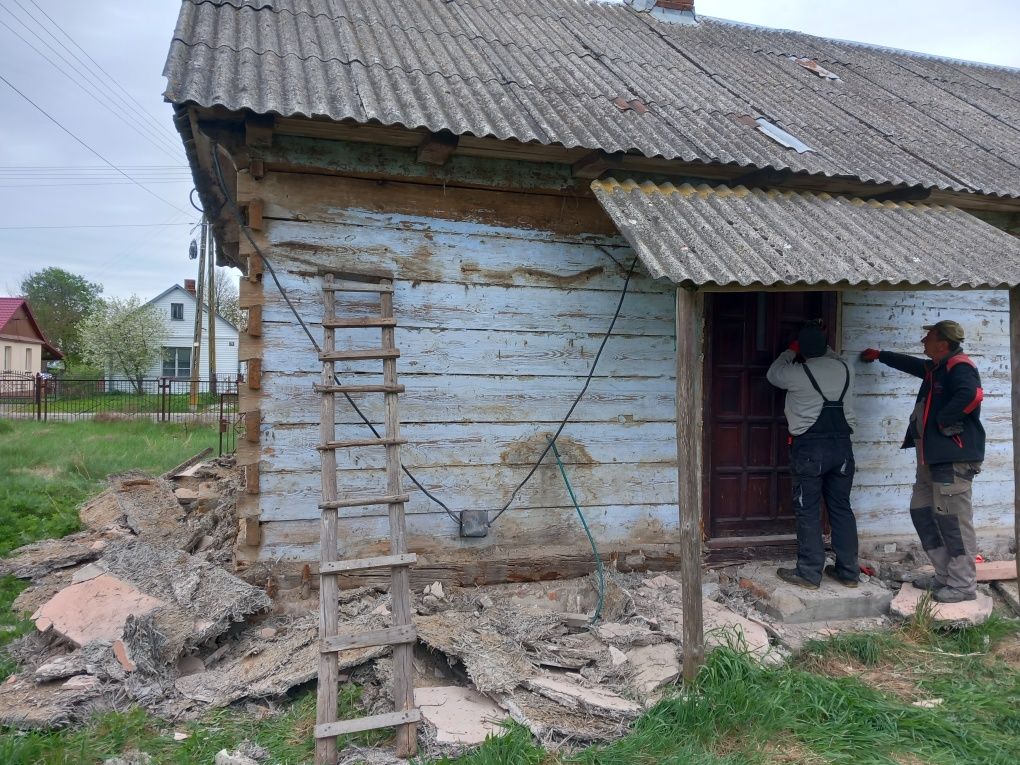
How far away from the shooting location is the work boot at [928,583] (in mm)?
5125

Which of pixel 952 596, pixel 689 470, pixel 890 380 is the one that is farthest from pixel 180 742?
pixel 890 380

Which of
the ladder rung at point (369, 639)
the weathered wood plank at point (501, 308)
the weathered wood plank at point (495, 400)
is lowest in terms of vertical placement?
the ladder rung at point (369, 639)

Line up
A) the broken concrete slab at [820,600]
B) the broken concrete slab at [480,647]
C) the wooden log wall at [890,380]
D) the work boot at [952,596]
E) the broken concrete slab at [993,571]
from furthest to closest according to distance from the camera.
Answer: the wooden log wall at [890,380] < the broken concrete slab at [993,571] < the work boot at [952,596] < the broken concrete slab at [820,600] < the broken concrete slab at [480,647]

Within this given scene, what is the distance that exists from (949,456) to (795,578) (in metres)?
1.39

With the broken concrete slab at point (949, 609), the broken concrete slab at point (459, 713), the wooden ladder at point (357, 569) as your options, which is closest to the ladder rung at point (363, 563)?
the wooden ladder at point (357, 569)

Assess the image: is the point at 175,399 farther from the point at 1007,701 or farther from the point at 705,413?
the point at 1007,701

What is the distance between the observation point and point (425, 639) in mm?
3961

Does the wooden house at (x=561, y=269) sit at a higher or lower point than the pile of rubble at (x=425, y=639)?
higher

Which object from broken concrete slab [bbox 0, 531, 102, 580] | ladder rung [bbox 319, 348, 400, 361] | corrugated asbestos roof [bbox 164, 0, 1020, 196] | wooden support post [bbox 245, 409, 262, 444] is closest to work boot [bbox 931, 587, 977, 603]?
corrugated asbestos roof [bbox 164, 0, 1020, 196]

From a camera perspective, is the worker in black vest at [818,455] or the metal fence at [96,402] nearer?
the worker in black vest at [818,455]

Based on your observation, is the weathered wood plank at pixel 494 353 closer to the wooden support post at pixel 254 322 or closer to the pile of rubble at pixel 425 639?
the wooden support post at pixel 254 322

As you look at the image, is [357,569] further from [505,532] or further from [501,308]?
[501,308]

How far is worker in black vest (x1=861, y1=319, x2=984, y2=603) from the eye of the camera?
194 inches

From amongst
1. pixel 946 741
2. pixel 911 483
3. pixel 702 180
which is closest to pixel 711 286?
pixel 702 180
